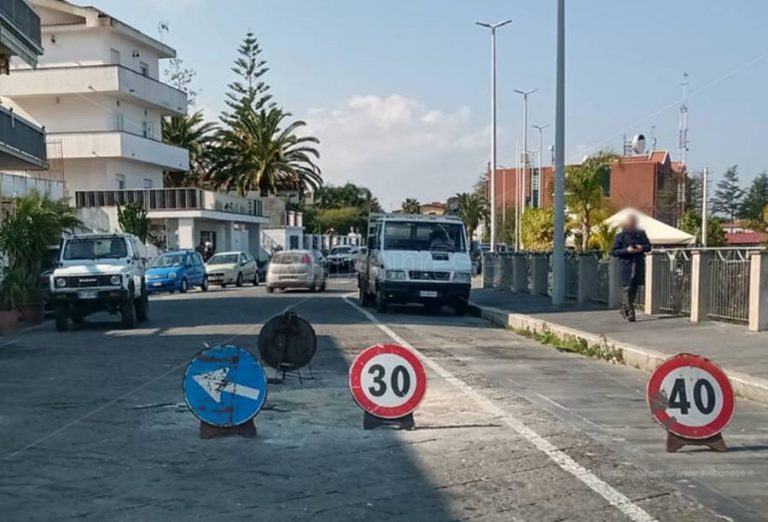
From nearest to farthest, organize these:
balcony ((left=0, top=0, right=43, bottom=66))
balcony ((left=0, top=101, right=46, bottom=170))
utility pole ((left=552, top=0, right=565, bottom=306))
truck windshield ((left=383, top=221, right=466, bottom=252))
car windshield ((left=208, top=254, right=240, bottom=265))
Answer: utility pole ((left=552, top=0, right=565, bottom=306)) → truck windshield ((left=383, top=221, right=466, bottom=252)) → balcony ((left=0, top=0, right=43, bottom=66)) → balcony ((left=0, top=101, right=46, bottom=170)) → car windshield ((left=208, top=254, right=240, bottom=265))

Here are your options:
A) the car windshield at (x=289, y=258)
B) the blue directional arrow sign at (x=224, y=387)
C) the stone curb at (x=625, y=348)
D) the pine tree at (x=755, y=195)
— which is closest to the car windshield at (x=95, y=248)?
the stone curb at (x=625, y=348)

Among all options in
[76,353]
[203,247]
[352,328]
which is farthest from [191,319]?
[203,247]

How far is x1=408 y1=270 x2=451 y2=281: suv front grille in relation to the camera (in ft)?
71.9

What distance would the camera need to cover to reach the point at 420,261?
72.4ft

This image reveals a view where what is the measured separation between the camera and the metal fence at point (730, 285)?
52.2 feet

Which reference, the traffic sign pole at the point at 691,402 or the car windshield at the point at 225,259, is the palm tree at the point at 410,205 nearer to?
the car windshield at the point at 225,259

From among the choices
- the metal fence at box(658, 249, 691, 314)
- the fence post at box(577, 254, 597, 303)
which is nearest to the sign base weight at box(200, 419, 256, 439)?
the metal fence at box(658, 249, 691, 314)

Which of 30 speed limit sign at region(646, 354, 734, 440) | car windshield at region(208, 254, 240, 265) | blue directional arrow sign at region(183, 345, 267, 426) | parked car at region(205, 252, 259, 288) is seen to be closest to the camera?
30 speed limit sign at region(646, 354, 734, 440)

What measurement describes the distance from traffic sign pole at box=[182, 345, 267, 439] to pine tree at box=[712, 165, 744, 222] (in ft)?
295

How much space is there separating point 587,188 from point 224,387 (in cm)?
2993

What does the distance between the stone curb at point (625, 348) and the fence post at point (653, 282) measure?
243 cm

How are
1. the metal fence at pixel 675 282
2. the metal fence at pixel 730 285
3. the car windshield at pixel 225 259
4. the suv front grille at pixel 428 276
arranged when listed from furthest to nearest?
1. the car windshield at pixel 225 259
2. the suv front grille at pixel 428 276
3. the metal fence at pixel 675 282
4. the metal fence at pixel 730 285

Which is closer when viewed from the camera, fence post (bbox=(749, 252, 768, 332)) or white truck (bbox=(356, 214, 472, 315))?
fence post (bbox=(749, 252, 768, 332))

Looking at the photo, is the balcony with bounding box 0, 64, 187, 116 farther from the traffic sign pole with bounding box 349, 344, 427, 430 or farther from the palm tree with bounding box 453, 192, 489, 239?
the palm tree with bounding box 453, 192, 489, 239
